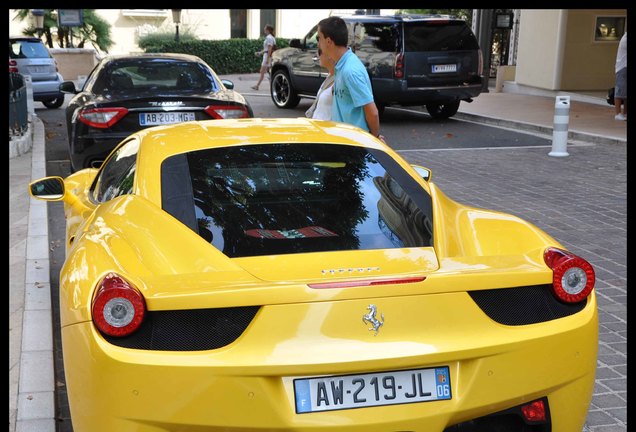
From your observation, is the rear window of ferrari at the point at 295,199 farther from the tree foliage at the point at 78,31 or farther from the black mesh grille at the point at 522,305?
the tree foliage at the point at 78,31

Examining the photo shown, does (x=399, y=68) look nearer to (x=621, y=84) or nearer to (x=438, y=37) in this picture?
(x=438, y=37)

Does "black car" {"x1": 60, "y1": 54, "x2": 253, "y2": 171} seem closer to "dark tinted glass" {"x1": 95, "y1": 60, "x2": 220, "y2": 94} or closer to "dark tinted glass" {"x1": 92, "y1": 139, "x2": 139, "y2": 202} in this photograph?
"dark tinted glass" {"x1": 95, "y1": 60, "x2": 220, "y2": 94}

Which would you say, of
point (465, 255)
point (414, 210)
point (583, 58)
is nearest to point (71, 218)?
point (414, 210)

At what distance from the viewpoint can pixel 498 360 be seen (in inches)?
112

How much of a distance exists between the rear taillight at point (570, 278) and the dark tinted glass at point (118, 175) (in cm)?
188

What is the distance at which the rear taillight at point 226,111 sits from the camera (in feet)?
31.3

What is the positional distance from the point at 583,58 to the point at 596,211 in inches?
552

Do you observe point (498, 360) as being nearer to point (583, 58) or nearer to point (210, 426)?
point (210, 426)

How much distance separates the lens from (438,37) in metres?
16.9

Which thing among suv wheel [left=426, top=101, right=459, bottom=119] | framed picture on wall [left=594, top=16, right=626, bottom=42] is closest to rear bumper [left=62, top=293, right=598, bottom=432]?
suv wheel [left=426, top=101, right=459, bottom=119]

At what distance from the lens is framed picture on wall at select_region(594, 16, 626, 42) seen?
71.2 feet

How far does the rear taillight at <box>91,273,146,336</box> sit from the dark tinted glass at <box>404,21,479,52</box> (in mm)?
14315

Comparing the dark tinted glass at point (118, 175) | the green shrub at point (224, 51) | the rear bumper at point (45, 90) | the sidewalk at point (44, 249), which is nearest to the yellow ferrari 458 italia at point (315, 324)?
the dark tinted glass at point (118, 175)

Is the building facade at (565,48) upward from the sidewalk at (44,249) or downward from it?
upward
